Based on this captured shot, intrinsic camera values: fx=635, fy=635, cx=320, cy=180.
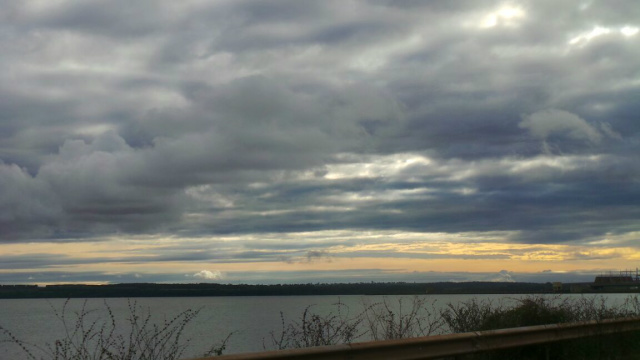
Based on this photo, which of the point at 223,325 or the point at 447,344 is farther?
the point at 223,325

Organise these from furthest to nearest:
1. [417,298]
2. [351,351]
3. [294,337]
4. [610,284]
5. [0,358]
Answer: [610,284] < [0,358] < [417,298] < [294,337] < [351,351]

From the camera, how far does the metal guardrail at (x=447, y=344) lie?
7.08 m

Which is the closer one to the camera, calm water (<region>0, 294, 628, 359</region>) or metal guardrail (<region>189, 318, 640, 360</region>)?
metal guardrail (<region>189, 318, 640, 360</region>)

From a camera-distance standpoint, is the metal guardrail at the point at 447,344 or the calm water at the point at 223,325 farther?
the calm water at the point at 223,325

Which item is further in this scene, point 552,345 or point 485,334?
point 552,345

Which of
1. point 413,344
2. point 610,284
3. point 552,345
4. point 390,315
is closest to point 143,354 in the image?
point 413,344

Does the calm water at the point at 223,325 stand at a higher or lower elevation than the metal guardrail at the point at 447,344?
lower

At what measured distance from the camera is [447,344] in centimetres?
899

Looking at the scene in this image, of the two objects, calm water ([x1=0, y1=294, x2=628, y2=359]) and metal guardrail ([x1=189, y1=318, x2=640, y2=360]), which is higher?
metal guardrail ([x1=189, y1=318, x2=640, y2=360])

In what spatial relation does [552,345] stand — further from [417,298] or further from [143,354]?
[143,354]

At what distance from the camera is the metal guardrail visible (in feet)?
23.2

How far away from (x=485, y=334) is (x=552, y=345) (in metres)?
2.72

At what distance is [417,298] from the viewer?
1385cm

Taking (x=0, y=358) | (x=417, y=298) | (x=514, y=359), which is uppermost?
(x=417, y=298)
